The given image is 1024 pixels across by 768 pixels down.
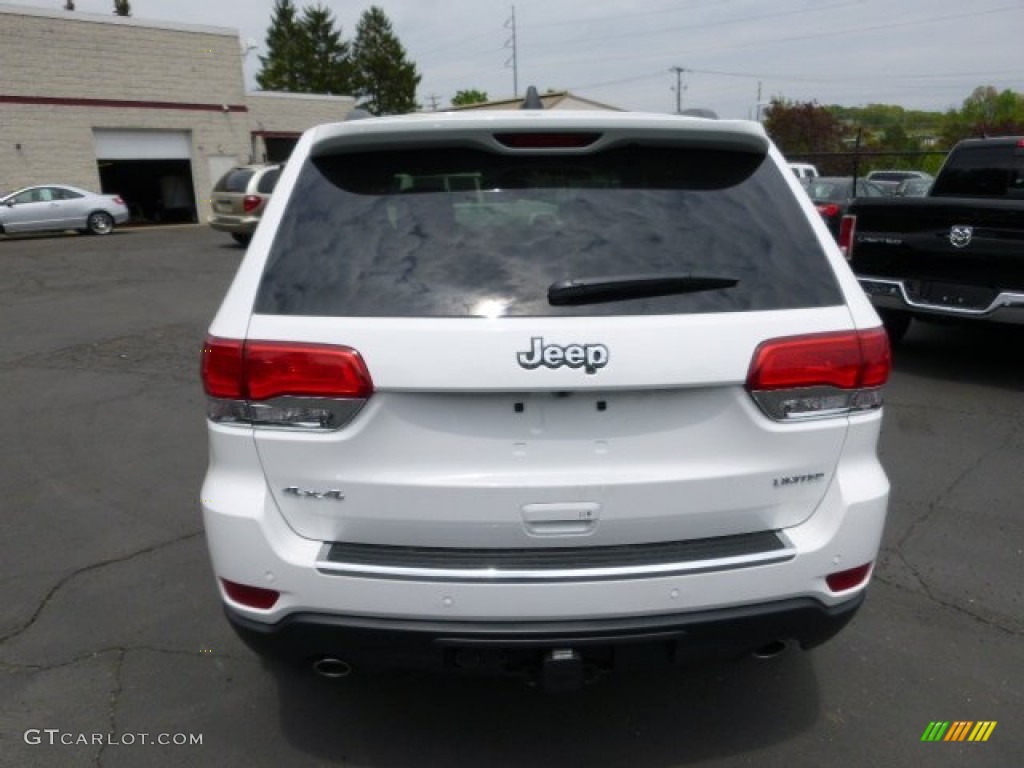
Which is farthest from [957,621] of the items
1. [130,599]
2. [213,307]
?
[213,307]

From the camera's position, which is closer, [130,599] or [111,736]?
[111,736]

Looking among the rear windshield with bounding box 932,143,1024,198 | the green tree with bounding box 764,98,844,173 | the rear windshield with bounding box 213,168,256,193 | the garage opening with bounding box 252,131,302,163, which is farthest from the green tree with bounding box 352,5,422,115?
the rear windshield with bounding box 932,143,1024,198

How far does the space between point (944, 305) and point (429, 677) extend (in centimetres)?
564

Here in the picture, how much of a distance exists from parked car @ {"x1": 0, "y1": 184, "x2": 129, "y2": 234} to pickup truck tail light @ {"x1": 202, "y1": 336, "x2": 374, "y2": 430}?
24885 millimetres

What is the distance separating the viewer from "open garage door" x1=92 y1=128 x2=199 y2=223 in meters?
29.6

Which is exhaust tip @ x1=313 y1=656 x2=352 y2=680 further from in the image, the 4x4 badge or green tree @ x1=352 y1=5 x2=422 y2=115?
green tree @ x1=352 y1=5 x2=422 y2=115

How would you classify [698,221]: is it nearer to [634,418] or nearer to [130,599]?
[634,418]

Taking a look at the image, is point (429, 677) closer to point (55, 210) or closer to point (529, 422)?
point (529, 422)

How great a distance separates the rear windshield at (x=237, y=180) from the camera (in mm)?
19078

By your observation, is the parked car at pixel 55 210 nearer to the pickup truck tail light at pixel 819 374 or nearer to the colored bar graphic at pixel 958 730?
the pickup truck tail light at pixel 819 374

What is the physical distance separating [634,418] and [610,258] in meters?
0.44

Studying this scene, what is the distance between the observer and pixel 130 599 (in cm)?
359

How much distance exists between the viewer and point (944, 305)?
22.3ft

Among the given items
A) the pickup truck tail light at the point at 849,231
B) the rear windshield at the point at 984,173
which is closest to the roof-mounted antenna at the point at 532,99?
the pickup truck tail light at the point at 849,231
